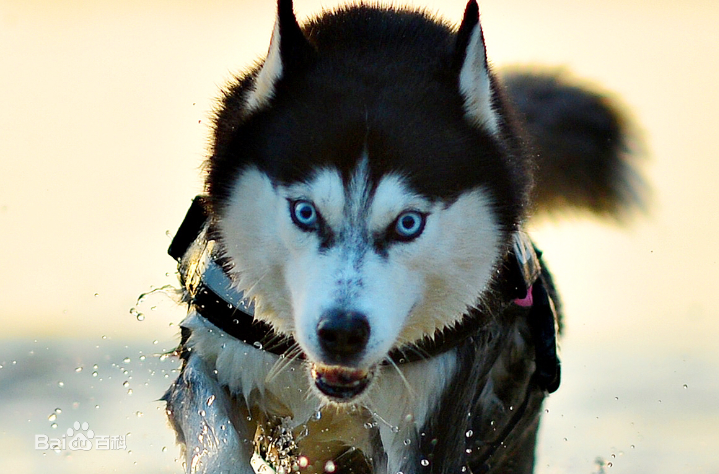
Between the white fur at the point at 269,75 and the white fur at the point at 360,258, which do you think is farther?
the white fur at the point at 269,75

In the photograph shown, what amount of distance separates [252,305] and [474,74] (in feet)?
3.44

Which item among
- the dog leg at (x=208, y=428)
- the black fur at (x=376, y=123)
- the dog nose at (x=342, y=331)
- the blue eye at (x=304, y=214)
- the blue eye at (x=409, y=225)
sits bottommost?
the dog leg at (x=208, y=428)

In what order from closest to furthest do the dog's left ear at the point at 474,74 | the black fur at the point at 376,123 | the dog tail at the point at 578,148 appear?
1. the black fur at the point at 376,123
2. the dog's left ear at the point at 474,74
3. the dog tail at the point at 578,148

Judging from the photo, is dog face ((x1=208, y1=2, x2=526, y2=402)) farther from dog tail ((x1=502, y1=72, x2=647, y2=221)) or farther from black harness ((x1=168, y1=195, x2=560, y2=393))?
dog tail ((x1=502, y1=72, x2=647, y2=221))

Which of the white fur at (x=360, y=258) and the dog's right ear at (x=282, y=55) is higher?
the dog's right ear at (x=282, y=55)

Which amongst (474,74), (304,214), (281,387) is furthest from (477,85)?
(281,387)

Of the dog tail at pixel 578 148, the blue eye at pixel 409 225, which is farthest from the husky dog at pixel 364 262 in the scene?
the dog tail at pixel 578 148

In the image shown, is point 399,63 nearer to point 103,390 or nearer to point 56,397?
point 103,390

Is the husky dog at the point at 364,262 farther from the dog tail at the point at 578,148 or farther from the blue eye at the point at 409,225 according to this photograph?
the dog tail at the point at 578,148

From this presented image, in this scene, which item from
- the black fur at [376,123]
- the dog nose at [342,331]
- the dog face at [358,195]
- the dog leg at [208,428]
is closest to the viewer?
the dog nose at [342,331]

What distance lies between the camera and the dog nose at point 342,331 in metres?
2.57

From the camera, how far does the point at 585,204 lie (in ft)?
14.6

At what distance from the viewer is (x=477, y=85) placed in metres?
3.06

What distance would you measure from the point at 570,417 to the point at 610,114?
9.34 feet
